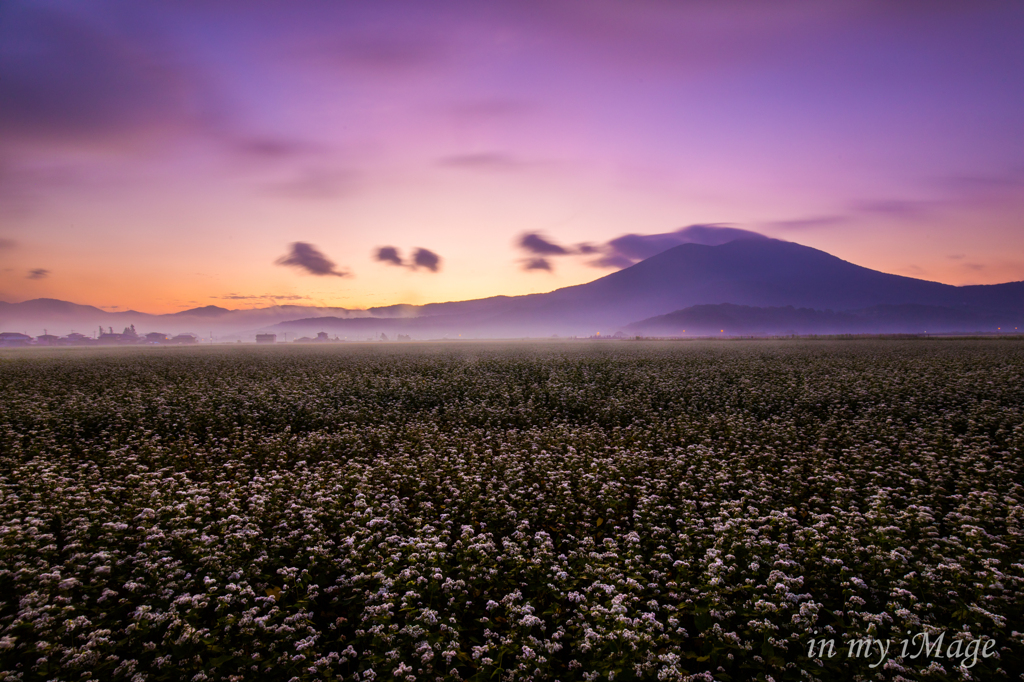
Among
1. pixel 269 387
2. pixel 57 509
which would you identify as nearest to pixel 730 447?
pixel 57 509

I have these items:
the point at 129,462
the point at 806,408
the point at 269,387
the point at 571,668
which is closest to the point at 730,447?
the point at 806,408

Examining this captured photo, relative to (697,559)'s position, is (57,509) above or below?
above

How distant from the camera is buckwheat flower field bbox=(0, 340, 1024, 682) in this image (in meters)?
Result: 5.54

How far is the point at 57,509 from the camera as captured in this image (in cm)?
903

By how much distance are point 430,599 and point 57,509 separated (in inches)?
334

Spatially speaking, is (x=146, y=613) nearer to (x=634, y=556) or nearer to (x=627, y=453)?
(x=634, y=556)

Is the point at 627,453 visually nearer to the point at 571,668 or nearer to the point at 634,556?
the point at 634,556

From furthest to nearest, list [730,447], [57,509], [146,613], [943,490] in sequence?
[730,447]
[943,490]
[57,509]
[146,613]

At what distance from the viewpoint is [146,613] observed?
601 centimetres

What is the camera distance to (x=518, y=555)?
767 centimetres

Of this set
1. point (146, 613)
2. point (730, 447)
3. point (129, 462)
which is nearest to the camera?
point (146, 613)

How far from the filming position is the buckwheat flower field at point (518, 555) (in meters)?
5.54

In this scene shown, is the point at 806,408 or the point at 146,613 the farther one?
the point at 806,408

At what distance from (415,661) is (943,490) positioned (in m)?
12.6
